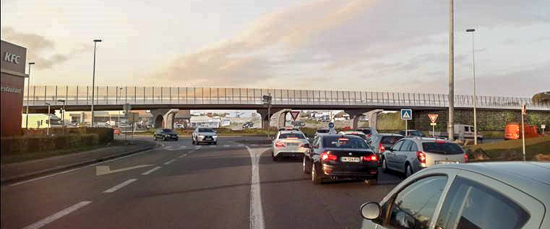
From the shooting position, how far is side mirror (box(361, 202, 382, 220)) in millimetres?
3499

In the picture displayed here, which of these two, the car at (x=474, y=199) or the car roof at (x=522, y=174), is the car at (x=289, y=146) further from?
the car roof at (x=522, y=174)

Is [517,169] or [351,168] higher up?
[517,169]

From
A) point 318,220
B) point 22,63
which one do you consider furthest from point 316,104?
point 22,63

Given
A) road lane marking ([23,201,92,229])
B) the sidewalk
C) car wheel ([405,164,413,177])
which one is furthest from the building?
car wheel ([405,164,413,177])

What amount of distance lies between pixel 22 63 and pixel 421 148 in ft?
40.8

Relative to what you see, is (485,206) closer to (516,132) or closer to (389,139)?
(389,139)

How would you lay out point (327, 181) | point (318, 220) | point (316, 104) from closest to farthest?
1. point (318, 220)
2. point (327, 181)
3. point (316, 104)

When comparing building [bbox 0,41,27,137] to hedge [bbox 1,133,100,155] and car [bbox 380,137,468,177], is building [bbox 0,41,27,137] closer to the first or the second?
hedge [bbox 1,133,100,155]

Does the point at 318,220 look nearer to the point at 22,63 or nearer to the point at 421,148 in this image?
the point at 22,63

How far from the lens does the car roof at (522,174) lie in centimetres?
229

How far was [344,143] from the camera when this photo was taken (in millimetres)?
12789

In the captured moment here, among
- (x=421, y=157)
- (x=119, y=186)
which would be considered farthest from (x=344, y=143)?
(x=119, y=186)

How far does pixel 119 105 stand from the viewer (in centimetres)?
A: 7269

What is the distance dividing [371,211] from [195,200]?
6.44m
